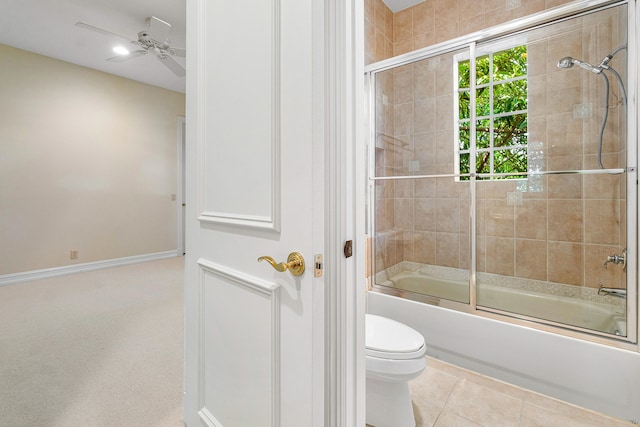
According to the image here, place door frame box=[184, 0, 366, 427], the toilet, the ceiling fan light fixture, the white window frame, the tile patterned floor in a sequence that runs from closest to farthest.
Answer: door frame box=[184, 0, 366, 427], the toilet, the tile patterned floor, the white window frame, the ceiling fan light fixture

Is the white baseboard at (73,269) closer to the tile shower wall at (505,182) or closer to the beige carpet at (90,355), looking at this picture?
the beige carpet at (90,355)

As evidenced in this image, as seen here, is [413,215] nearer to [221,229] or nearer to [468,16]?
[468,16]

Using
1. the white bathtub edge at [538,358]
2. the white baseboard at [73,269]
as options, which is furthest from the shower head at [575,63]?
the white baseboard at [73,269]

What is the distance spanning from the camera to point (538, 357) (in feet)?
5.48

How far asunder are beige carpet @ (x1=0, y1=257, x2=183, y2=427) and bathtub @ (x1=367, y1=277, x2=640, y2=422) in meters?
1.64

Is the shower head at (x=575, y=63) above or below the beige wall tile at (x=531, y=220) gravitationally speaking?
above

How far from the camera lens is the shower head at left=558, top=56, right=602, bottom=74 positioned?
189 centimetres

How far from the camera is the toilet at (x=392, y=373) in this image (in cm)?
130

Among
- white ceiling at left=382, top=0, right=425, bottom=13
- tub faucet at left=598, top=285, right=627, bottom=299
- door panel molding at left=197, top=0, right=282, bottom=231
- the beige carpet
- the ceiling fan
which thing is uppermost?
white ceiling at left=382, top=0, right=425, bottom=13

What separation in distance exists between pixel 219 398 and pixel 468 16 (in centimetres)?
324

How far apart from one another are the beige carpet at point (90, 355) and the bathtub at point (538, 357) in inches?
64.7

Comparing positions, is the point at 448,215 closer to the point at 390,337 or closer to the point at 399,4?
the point at 390,337

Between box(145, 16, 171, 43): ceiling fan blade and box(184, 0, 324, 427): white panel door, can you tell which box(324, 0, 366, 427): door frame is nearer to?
box(184, 0, 324, 427): white panel door

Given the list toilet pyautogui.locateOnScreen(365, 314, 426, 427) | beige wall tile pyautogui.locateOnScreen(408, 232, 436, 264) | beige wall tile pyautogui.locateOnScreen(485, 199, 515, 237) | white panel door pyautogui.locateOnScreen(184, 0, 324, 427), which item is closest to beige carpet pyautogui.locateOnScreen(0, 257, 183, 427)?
white panel door pyautogui.locateOnScreen(184, 0, 324, 427)
